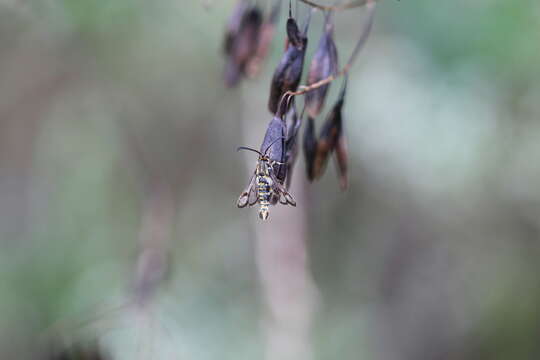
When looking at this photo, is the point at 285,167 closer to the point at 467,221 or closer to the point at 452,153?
the point at 452,153

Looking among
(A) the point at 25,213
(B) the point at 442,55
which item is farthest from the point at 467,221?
(A) the point at 25,213

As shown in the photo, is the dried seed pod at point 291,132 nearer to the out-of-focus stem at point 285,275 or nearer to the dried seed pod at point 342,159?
the dried seed pod at point 342,159

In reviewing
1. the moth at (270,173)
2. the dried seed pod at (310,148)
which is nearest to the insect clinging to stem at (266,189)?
the moth at (270,173)

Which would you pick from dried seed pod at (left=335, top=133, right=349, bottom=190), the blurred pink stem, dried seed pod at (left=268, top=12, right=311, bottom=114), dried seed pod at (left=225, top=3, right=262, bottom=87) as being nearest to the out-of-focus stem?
the blurred pink stem

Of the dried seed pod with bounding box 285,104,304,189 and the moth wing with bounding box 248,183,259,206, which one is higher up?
the dried seed pod with bounding box 285,104,304,189

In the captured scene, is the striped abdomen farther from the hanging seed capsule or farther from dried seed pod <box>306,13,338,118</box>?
the hanging seed capsule

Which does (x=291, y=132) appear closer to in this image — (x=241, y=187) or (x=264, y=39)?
(x=264, y=39)
